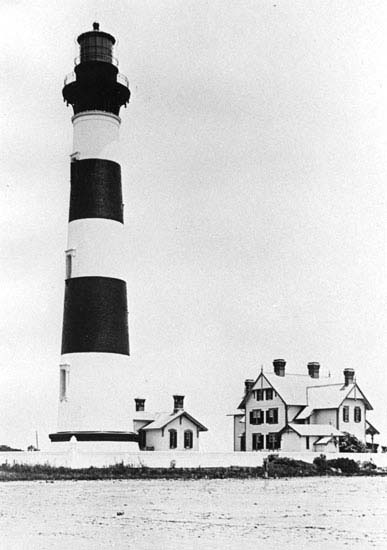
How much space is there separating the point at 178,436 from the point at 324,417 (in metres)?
7.73

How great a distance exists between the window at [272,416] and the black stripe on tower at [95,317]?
54.6 ft

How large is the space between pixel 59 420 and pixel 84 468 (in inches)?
108

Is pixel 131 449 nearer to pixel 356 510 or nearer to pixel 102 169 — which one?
pixel 102 169

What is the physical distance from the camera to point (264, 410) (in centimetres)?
4722

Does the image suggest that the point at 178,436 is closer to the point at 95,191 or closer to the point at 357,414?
the point at 357,414

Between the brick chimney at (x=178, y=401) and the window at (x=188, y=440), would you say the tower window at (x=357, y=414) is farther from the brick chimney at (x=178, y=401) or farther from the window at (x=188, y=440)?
the brick chimney at (x=178, y=401)

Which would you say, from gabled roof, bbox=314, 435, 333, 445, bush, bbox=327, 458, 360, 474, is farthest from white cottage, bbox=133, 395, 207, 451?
bush, bbox=327, 458, 360, 474

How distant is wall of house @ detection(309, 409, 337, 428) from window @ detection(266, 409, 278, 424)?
187 centimetres

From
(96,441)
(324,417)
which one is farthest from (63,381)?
(324,417)

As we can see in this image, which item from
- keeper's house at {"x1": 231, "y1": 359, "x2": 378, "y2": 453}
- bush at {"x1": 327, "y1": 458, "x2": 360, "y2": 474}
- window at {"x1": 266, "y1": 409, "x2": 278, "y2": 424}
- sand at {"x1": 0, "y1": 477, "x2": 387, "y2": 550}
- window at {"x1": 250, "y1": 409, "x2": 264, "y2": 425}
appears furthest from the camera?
window at {"x1": 250, "y1": 409, "x2": 264, "y2": 425}

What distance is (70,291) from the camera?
1262 inches

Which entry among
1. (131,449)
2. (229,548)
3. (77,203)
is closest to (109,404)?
(131,449)

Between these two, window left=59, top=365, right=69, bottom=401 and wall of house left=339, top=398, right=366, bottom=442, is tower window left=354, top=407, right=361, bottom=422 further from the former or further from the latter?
window left=59, top=365, right=69, bottom=401

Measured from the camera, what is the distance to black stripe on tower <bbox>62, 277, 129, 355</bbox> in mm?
31234
